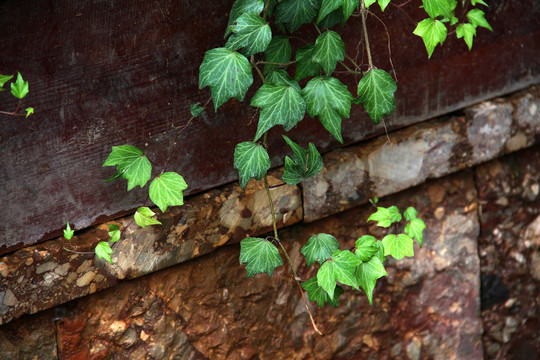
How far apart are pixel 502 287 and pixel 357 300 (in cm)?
61

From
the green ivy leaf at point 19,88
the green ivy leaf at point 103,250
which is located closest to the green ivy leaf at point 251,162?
the green ivy leaf at point 103,250

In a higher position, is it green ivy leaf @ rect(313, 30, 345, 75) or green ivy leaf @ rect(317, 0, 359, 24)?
green ivy leaf @ rect(317, 0, 359, 24)

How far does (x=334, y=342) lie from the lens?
191 centimetres

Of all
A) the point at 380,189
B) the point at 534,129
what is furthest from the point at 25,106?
the point at 534,129

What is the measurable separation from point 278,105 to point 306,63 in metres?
0.19

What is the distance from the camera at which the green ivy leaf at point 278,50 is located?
4.90 feet

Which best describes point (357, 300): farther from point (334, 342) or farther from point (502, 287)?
point (502, 287)

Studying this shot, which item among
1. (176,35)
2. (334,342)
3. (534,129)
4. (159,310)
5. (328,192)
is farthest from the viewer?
(534,129)

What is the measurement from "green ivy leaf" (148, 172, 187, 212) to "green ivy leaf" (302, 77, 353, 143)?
331 millimetres

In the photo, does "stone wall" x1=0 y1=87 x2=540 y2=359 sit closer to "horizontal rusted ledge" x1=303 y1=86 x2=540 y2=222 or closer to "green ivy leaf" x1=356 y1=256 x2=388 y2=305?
"horizontal rusted ledge" x1=303 y1=86 x2=540 y2=222

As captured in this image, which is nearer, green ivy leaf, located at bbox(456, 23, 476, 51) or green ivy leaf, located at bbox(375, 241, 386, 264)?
green ivy leaf, located at bbox(375, 241, 386, 264)

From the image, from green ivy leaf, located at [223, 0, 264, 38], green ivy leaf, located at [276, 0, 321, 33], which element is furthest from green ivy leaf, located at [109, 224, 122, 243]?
green ivy leaf, located at [276, 0, 321, 33]

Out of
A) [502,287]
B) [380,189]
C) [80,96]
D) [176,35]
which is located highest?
[176,35]

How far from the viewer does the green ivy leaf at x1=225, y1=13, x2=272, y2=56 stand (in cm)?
130
